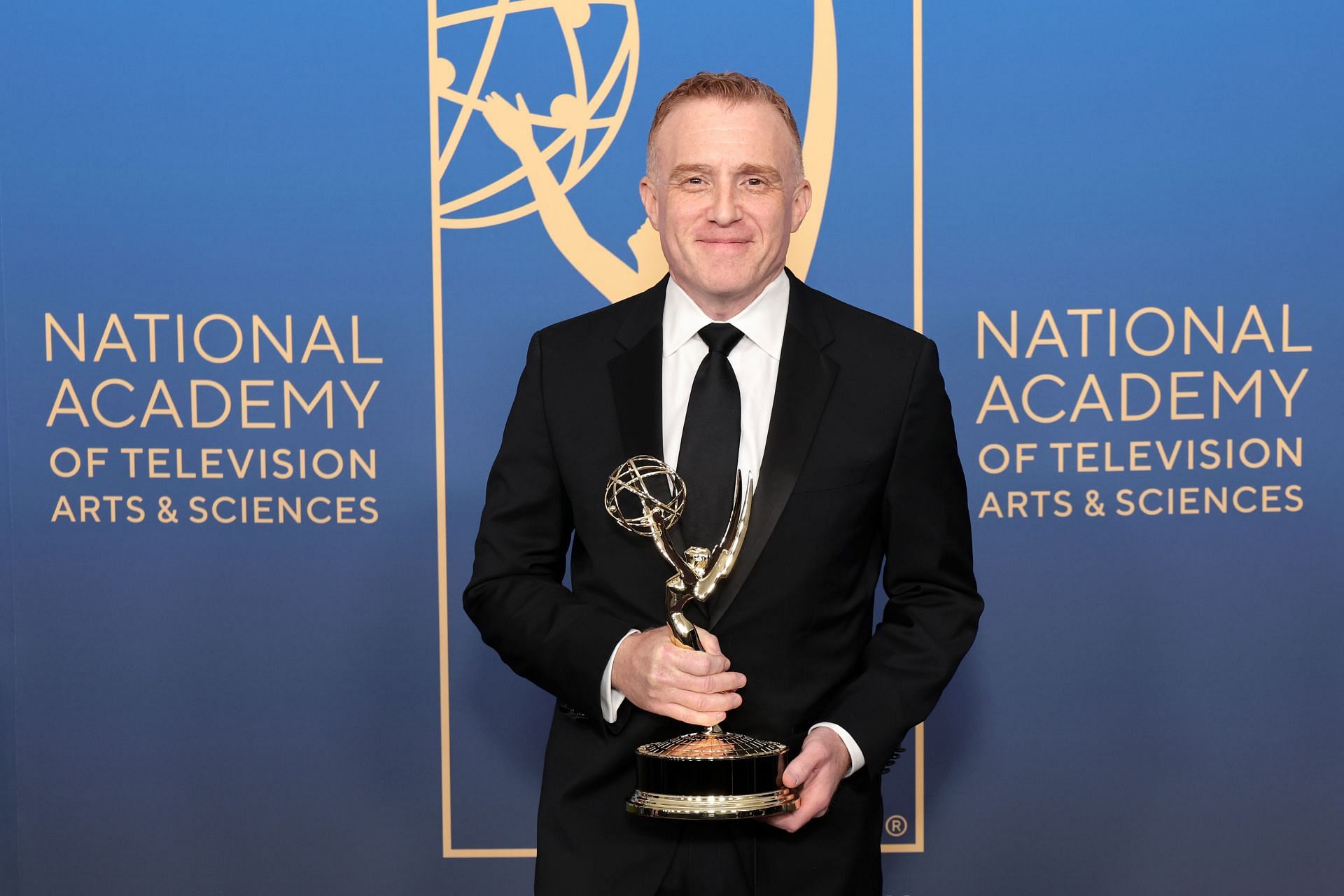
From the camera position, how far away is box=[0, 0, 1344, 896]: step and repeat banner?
2.75 metres

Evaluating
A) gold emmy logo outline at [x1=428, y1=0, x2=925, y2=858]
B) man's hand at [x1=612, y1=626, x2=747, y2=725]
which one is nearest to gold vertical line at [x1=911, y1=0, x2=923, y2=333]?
gold emmy logo outline at [x1=428, y1=0, x2=925, y2=858]

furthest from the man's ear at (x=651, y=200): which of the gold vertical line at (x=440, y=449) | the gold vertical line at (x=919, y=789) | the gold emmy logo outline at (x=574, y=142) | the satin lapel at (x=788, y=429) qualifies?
the gold vertical line at (x=919, y=789)

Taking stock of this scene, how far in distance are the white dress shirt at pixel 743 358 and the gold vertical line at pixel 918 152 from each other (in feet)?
3.42

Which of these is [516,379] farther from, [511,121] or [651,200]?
[651,200]

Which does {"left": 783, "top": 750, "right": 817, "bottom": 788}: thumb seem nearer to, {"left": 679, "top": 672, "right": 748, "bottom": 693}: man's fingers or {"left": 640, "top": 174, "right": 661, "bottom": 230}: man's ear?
{"left": 679, "top": 672, "right": 748, "bottom": 693}: man's fingers

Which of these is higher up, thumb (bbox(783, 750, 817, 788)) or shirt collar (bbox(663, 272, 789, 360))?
shirt collar (bbox(663, 272, 789, 360))

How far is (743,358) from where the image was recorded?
1756 millimetres

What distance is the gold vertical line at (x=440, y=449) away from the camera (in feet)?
9.05

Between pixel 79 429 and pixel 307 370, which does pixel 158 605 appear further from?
pixel 307 370

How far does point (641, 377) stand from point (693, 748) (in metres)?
0.54

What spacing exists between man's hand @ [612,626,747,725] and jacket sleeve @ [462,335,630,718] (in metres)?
0.10

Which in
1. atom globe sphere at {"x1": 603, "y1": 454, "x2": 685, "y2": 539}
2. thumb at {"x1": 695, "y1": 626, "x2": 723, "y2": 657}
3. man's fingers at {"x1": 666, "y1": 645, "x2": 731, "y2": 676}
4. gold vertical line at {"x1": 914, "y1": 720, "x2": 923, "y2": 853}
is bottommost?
gold vertical line at {"x1": 914, "y1": 720, "x2": 923, "y2": 853}

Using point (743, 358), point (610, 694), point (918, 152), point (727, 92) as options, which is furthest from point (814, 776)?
point (918, 152)

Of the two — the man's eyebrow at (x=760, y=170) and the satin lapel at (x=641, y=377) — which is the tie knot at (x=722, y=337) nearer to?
the satin lapel at (x=641, y=377)
